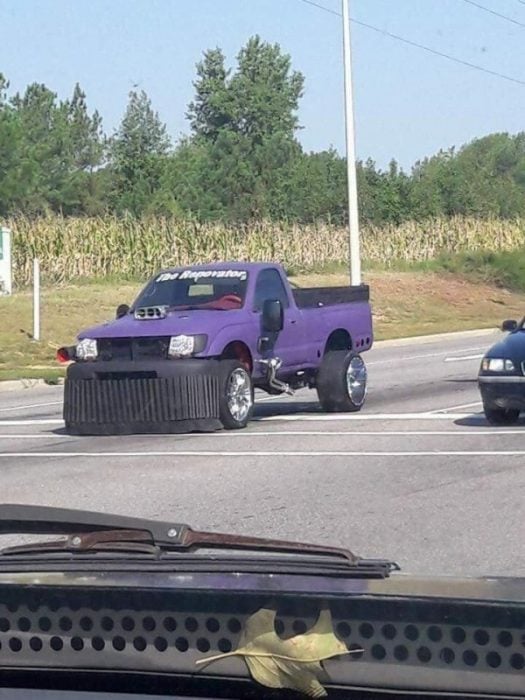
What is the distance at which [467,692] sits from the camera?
2.54 meters

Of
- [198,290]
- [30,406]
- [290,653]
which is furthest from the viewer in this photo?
[30,406]

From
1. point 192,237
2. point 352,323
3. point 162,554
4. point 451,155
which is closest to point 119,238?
point 192,237

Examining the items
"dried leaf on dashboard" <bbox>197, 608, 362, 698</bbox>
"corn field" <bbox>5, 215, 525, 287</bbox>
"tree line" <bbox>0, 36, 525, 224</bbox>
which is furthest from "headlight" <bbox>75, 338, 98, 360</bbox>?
"tree line" <bbox>0, 36, 525, 224</bbox>

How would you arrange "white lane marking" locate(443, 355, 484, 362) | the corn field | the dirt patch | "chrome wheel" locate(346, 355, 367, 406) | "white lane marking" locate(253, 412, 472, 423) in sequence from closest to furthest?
"white lane marking" locate(253, 412, 472, 423)
"chrome wheel" locate(346, 355, 367, 406)
"white lane marking" locate(443, 355, 484, 362)
the corn field
the dirt patch

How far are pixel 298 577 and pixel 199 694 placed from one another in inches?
12.9

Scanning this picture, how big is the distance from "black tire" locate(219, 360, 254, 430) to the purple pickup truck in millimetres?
11

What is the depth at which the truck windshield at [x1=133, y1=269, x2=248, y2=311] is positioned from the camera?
55.1 feet

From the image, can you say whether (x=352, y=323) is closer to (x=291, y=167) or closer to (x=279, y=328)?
(x=279, y=328)

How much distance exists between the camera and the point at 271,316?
1672 cm

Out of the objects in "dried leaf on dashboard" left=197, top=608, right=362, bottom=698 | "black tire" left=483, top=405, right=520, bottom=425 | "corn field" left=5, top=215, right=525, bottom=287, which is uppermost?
"corn field" left=5, top=215, right=525, bottom=287

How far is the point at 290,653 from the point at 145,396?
13427 mm

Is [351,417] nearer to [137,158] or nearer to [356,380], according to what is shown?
[356,380]


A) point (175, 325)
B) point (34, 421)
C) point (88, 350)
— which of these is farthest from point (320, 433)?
point (34, 421)

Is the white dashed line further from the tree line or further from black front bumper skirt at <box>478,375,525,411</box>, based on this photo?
the tree line
